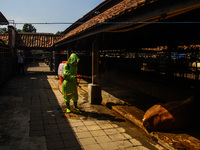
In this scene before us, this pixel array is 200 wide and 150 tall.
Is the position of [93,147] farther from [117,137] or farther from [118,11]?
[118,11]

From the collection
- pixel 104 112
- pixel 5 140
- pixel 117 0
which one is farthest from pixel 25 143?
pixel 117 0

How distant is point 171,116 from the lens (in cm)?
430

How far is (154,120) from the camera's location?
4.40m

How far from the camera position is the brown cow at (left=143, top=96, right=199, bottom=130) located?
14.1 ft

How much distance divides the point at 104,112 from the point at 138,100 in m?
1.95

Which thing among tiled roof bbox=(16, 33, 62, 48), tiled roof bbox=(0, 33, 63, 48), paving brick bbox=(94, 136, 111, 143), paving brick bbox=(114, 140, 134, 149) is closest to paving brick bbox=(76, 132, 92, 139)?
paving brick bbox=(94, 136, 111, 143)

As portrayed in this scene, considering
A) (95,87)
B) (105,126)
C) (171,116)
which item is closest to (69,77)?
(95,87)

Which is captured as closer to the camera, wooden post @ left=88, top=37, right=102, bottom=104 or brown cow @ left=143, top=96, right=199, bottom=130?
brown cow @ left=143, top=96, right=199, bottom=130

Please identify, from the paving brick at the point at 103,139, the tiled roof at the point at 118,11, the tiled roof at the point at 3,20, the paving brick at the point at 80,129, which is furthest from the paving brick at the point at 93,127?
the tiled roof at the point at 3,20

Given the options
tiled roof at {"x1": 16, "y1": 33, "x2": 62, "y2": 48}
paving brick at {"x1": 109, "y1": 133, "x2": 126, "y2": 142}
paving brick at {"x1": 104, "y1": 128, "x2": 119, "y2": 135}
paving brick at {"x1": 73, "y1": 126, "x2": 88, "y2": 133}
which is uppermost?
tiled roof at {"x1": 16, "y1": 33, "x2": 62, "y2": 48}

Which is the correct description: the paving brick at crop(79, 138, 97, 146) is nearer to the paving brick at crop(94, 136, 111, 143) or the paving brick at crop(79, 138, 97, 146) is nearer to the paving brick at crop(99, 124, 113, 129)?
the paving brick at crop(94, 136, 111, 143)

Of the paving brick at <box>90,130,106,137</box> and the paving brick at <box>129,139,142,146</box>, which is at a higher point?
the paving brick at <box>90,130,106,137</box>

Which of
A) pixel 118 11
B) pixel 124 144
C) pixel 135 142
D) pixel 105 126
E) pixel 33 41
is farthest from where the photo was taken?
pixel 33 41

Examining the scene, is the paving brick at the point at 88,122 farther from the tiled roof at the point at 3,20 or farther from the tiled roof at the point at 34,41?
the tiled roof at the point at 34,41
